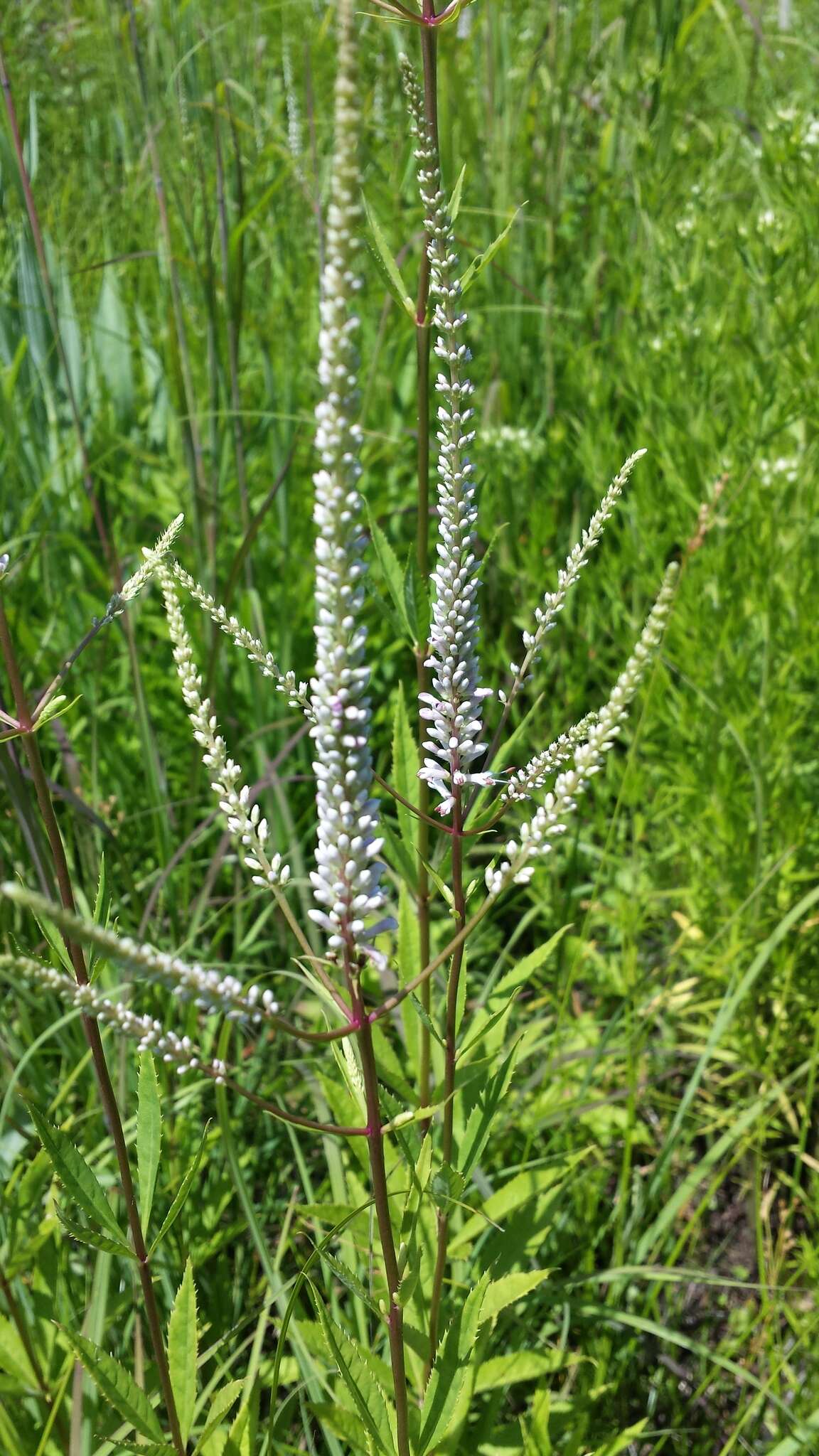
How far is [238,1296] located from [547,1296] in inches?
20.0

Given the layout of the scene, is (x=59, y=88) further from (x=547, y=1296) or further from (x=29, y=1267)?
(x=547, y=1296)

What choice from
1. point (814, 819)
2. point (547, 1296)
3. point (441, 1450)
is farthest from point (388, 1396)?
point (814, 819)

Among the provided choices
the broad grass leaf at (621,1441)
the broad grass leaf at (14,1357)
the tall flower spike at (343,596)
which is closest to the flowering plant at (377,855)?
the tall flower spike at (343,596)

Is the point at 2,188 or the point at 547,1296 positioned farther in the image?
the point at 2,188

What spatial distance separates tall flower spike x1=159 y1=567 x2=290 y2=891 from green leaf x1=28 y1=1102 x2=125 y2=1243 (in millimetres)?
401

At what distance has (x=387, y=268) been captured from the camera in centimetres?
131

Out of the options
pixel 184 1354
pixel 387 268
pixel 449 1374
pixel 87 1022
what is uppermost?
pixel 387 268

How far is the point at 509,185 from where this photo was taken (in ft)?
11.0

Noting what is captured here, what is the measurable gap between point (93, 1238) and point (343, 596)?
Answer: 778 millimetres

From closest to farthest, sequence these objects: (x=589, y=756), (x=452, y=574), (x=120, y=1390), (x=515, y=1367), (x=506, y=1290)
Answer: (x=589, y=756) < (x=452, y=574) < (x=120, y=1390) < (x=506, y=1290) < (x=515, y=1367)

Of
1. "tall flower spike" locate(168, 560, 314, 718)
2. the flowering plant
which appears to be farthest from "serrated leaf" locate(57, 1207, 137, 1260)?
"tall flower spike" locate(168, 560, 314, 718)

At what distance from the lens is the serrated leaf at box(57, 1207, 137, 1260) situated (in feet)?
3.64

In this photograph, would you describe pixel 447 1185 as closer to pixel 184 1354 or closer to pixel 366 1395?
pixel 366 1395

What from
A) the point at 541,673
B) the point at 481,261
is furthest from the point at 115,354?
the point at 481,261
